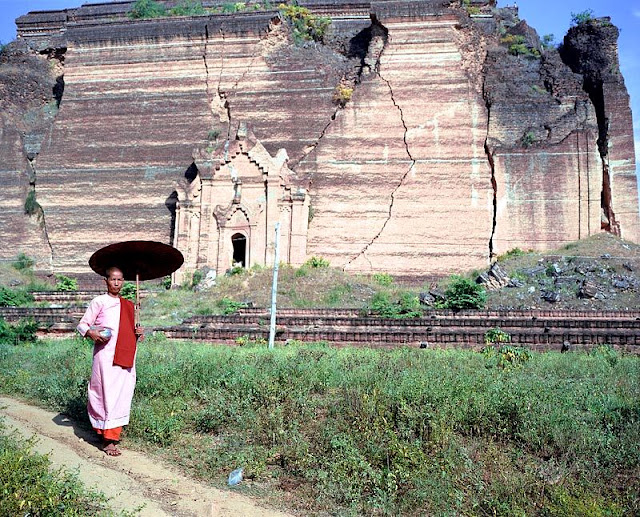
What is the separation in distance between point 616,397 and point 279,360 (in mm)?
4395

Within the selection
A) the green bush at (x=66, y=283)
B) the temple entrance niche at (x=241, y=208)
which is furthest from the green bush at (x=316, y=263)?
the green bush at (x=66, y=283)

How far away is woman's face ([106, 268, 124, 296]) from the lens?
6516 mm

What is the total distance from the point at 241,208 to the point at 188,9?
15968 millimetres

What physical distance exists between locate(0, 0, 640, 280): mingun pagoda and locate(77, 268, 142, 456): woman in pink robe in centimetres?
1721

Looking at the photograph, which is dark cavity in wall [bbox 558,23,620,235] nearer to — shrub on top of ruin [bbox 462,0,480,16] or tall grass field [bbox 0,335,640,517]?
shrub on top of ruin [bbox 462,0,480,16]

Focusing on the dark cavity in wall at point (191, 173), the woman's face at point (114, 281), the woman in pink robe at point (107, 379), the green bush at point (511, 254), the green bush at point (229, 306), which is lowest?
the woman in pink robe at point (107, 379)

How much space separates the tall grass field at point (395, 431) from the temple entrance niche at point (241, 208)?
49.3ft

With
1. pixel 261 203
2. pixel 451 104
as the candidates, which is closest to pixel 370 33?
pixel 451 104

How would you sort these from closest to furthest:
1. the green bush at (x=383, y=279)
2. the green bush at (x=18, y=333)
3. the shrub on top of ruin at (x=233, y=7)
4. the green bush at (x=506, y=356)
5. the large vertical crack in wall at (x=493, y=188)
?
the green bush at (x=506, y=356) → the green bush at (x=18, y=333) → the green bush at (x=383, y=279) → the large vertical crack in wall at (x=493, y=188) → the shrub on top of ruin at (x=233, y=7)

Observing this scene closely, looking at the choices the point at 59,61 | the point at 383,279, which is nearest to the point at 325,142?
the point at 383,279

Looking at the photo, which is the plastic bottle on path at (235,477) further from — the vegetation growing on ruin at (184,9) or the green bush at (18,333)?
the vegetation growing on ruin at (184,9)

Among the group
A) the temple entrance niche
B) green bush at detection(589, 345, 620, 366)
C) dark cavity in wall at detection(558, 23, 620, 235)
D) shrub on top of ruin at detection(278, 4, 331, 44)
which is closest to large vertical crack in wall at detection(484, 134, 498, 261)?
dark cavity in wall at detection(558, 23, 620, 235)

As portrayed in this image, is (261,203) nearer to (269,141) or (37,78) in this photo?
(269,141)

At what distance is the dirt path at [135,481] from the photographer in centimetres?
498
